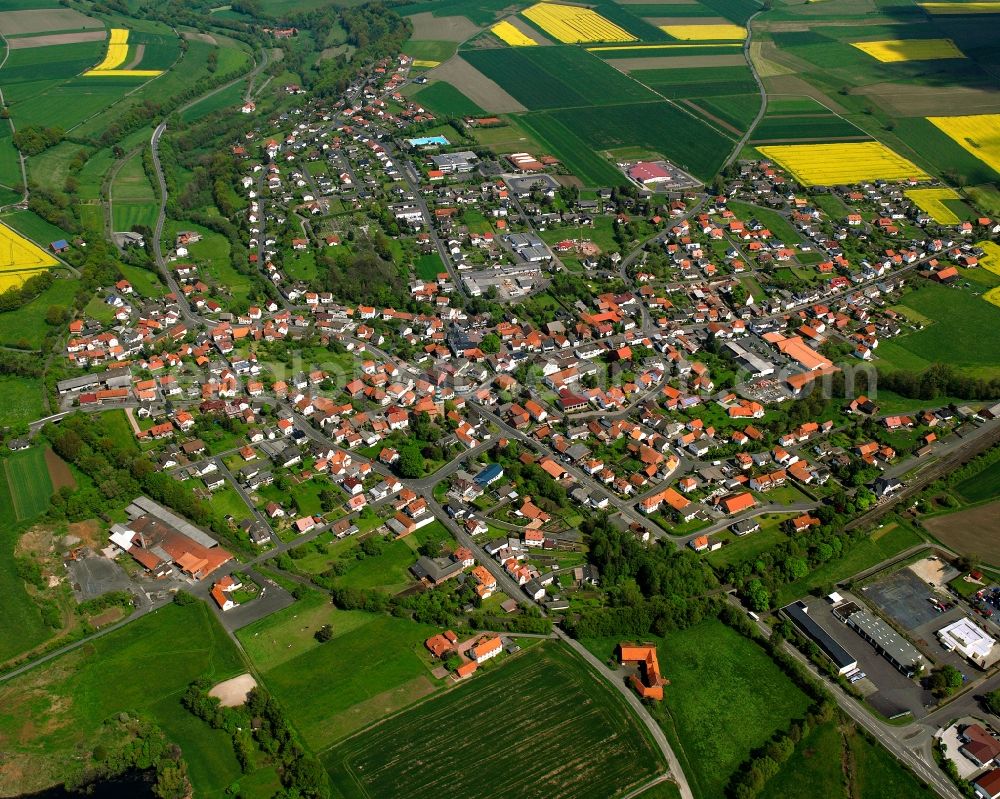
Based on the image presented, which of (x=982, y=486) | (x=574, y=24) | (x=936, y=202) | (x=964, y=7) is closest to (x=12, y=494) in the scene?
(x=982, y=486)

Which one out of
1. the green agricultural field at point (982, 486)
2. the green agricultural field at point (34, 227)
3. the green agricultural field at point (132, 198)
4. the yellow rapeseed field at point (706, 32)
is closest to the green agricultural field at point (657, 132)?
the yellow rapeseed field at point (706, 32)

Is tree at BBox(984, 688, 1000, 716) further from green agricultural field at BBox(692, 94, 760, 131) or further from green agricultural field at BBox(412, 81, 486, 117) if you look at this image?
green agricultural field at BBox(412, 81, 486, 117)

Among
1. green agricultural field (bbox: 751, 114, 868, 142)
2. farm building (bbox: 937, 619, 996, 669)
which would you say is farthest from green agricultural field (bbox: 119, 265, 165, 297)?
green agricultural field (bbox: 751, 114, 868, 142)

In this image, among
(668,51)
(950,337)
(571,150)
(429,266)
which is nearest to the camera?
(950,337)

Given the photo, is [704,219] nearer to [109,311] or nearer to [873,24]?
[109,311]

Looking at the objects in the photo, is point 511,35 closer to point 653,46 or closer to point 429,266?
point 653,46

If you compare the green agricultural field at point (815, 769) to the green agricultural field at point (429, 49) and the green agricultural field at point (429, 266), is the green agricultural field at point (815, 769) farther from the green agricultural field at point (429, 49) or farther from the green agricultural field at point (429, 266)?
the green agricultural field at point (429, 49)

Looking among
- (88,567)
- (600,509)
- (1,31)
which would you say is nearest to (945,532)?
(600,509)
